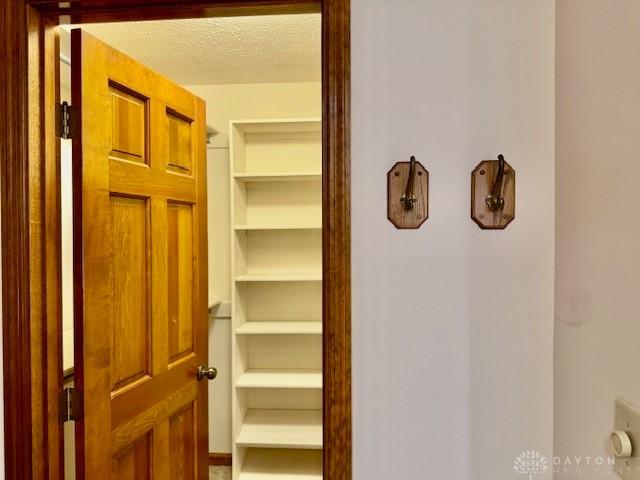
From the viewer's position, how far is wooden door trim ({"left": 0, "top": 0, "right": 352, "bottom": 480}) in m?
1.21

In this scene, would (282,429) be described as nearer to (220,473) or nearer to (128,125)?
(220,473)

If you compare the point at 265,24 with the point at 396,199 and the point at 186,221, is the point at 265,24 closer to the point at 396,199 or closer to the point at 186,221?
the point at 186,221

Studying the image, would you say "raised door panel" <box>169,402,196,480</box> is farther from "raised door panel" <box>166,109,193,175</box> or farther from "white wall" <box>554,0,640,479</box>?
"white wall" <box>554,0,640,479</box>

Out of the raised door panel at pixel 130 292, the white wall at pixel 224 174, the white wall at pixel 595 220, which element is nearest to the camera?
the white wall at pixel 595 220

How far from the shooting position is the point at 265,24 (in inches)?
90.7

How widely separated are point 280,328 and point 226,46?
1546 mm

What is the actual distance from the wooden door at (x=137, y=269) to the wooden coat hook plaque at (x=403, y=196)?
0.83m

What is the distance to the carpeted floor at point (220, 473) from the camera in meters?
3.25

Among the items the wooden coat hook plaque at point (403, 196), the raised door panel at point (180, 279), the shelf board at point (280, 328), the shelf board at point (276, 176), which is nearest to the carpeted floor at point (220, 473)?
the shelf board at point (280, 328)

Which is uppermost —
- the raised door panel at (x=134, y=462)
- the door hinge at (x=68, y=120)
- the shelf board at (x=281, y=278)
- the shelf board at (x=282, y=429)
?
the door hinge at (x=68, y=120)


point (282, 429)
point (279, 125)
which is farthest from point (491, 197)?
point (282, 429)

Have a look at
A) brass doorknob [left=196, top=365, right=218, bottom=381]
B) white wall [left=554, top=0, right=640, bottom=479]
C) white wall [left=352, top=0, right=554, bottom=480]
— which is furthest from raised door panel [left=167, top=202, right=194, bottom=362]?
white wall [left=554, top=0, right=640, bottom=479]

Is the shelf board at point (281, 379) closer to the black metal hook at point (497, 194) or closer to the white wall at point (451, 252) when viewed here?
the white wall at point (451, 252)

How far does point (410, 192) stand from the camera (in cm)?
120
